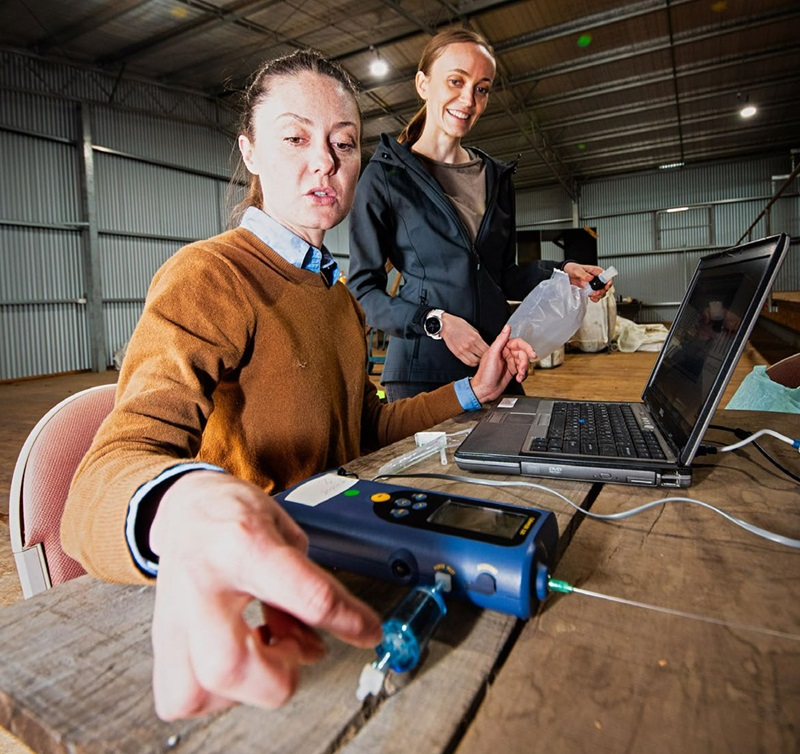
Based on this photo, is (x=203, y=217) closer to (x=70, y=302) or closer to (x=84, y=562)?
(x=70, y=302)

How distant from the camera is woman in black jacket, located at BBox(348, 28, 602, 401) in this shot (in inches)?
61.0

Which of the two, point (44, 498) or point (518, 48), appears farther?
point (518, 48)

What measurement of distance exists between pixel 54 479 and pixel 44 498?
0.03m

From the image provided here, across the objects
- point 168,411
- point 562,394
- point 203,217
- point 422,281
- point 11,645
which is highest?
point 203,217

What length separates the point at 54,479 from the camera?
83 centimetres

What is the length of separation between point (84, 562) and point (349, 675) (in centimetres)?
30

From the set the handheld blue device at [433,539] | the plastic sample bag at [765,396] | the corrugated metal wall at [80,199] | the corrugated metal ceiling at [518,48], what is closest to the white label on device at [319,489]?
the handheld blue device at [433,539]

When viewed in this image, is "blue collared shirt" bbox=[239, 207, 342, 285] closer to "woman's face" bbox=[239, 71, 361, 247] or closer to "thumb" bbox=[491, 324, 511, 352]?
"woman's face" bbox=[239, 71, 361, 247]

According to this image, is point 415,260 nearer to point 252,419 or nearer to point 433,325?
point 433,325

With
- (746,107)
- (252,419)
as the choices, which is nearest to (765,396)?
(252,419)

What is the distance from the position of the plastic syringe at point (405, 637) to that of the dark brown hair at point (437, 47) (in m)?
1.52

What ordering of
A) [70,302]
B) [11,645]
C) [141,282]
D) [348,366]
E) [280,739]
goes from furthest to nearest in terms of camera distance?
[141,282] < [70,302] < [348,366] < [11,645] < [280,739]

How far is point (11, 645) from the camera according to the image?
45 centimetres

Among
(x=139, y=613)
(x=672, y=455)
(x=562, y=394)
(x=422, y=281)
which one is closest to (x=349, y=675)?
(x=139, y=613)
